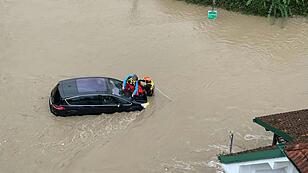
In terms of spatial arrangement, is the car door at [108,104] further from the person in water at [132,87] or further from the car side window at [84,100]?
the person in water at [132,87]

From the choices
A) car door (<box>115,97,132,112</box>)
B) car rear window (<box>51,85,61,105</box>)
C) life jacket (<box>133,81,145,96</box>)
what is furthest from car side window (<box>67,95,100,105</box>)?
life jacket (<box>133,81,145,96</box>)

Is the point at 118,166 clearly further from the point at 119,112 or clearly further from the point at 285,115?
the point at 285,115

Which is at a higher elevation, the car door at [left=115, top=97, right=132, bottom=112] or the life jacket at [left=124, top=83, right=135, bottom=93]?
the life jacket at [left=124, top=83, right=135, bottom=93]

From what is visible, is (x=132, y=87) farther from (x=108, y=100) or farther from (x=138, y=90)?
(x=108, y=100)

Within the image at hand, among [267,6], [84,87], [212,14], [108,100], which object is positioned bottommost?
[108,100]

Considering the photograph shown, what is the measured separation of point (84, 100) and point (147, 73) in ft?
13.8

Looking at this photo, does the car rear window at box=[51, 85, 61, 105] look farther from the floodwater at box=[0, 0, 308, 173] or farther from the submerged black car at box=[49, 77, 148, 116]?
the floodwater at box=[0, 0, 308, 173]

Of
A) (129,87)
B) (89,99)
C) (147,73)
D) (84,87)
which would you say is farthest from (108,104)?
(147,73)

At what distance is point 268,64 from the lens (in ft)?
69.3

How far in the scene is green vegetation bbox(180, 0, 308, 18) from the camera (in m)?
26.0

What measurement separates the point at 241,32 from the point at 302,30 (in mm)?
3253

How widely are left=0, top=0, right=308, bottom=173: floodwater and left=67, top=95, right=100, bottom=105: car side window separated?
23.1 inches

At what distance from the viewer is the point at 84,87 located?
54.3 ft

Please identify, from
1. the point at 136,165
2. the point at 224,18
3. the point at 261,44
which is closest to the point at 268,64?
the point at 261,44
